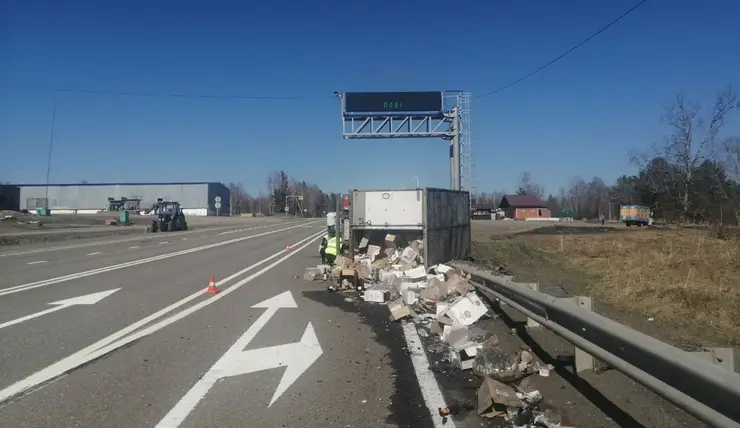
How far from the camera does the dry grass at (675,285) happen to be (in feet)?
31.2

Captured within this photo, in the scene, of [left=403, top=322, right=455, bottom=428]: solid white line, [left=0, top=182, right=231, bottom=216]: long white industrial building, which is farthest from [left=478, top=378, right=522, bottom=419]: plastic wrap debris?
[left=0, top=182, right=231, bottom=216]: long white industrial building

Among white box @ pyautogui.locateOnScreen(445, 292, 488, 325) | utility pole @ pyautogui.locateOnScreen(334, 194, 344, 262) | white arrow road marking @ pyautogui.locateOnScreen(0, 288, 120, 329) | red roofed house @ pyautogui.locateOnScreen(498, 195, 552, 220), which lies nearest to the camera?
white box @ pyautogui.locateOnScreen(445, 292, 488, 325)

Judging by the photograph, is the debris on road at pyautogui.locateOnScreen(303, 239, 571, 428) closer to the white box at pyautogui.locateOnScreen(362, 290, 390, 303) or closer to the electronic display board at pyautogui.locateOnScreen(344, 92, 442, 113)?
the white box at pyautogui.locateOnScreen(362, 290, 390, 303)

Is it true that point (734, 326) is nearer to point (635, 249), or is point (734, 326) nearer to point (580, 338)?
point (580, 338)

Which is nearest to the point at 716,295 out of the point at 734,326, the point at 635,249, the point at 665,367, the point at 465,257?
the point at 734,326

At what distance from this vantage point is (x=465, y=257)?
713 inches

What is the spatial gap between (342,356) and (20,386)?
3.30 m

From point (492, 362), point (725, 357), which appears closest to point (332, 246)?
point (492, 362)

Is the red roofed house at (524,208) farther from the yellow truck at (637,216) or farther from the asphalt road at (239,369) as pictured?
the asphalt road at (239,369)

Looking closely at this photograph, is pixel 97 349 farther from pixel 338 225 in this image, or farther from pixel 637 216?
pixel 637 216

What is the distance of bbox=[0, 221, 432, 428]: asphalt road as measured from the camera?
4.85m

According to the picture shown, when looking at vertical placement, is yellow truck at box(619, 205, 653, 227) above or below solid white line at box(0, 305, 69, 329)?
above

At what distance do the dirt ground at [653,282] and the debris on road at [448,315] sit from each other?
8.74ft

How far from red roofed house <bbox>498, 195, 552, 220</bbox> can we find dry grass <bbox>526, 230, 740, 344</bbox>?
10566 cm
